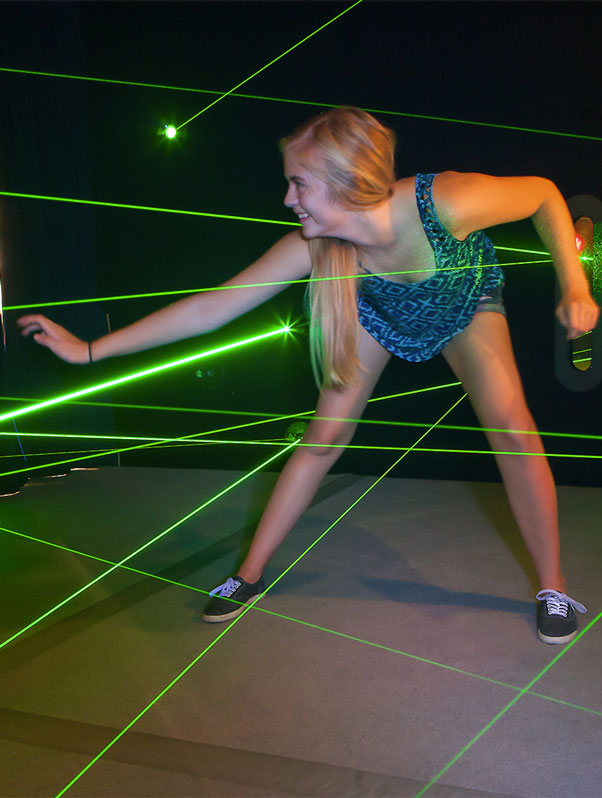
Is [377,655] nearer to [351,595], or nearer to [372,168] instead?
[351,595]

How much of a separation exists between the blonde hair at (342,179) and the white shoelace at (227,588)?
732 millimetres

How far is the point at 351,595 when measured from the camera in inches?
82.3

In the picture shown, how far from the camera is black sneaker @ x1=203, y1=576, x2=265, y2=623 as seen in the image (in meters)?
1.94

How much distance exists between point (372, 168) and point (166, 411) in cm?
277

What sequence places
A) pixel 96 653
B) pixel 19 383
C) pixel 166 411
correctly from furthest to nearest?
pixel 166 411
pixel 19 383
pixel 96 653

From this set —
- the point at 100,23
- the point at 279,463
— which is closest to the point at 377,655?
the point at 279,463

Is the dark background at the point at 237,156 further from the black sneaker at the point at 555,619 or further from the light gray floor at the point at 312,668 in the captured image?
the black sneaker at the point at 555,619

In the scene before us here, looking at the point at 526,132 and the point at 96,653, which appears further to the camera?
the point at 526,132

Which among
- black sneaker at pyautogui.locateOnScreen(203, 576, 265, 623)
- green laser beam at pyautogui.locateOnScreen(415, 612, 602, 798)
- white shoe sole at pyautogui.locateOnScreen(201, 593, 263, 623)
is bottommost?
green laser beam at pyautogui.locateOnScreen(415, 612, 602, 798)

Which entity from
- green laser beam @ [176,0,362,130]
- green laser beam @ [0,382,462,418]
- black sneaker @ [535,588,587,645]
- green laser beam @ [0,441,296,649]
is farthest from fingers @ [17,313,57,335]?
green laser beam @ [176,0,362,130]

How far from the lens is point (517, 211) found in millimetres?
1718

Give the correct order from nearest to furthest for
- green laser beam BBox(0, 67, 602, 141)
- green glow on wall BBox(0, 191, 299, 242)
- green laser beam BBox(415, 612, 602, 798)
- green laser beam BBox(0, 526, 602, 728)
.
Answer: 1. green laser beam BBox(415, 612, 602, 798)
2. green laser beam BBox(0, 526, 602, 728)
3. green laser beam BBox(0, 67, 602, 141)
4. green glow on wall BBox(0, 191, 299, 242)

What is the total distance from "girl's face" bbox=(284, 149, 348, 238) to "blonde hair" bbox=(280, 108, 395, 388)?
0.01m

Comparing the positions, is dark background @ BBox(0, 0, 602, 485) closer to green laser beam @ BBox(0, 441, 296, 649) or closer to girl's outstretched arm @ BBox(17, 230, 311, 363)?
green laser beam @ BBox(0, 441, 296, 649)
